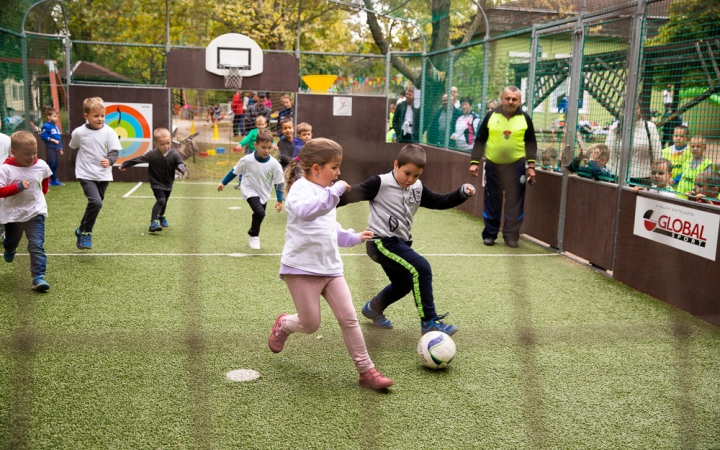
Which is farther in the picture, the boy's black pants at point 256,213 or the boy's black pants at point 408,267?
the boy's black pants at point 256,213

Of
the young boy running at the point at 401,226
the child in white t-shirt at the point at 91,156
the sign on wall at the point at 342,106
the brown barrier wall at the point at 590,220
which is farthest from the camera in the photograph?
the sign on wall at the point at 342,106

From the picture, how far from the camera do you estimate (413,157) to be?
369cm

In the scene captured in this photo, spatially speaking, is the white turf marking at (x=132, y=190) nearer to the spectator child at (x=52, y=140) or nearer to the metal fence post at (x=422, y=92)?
the spectator child at (x=52, y=140)

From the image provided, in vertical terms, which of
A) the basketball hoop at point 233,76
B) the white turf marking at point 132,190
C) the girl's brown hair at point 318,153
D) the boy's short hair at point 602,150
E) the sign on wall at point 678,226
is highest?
the basketball hoop at point 233,76

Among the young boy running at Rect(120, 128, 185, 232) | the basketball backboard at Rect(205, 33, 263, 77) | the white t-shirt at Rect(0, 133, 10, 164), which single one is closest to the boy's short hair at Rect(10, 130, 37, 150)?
the white t-shirt at Rect(0, 133, 10, 164)

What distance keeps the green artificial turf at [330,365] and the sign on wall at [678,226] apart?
0.47 meters

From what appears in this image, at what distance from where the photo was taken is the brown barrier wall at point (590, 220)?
5898 mm

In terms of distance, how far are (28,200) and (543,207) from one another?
4.92 meters

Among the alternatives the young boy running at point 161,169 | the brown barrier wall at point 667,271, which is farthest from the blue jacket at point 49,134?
the brown barrier wall at point 667,271

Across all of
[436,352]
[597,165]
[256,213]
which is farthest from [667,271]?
[256,213]

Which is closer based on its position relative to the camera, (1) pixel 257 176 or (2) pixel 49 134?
(1) pixel 257 176

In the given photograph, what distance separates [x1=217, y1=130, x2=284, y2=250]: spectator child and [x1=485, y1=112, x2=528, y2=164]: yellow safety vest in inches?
88.5

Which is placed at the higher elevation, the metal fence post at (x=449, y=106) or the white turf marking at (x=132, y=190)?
the metal fence post at (x=449, y=106)

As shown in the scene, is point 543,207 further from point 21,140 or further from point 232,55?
point 232,55
